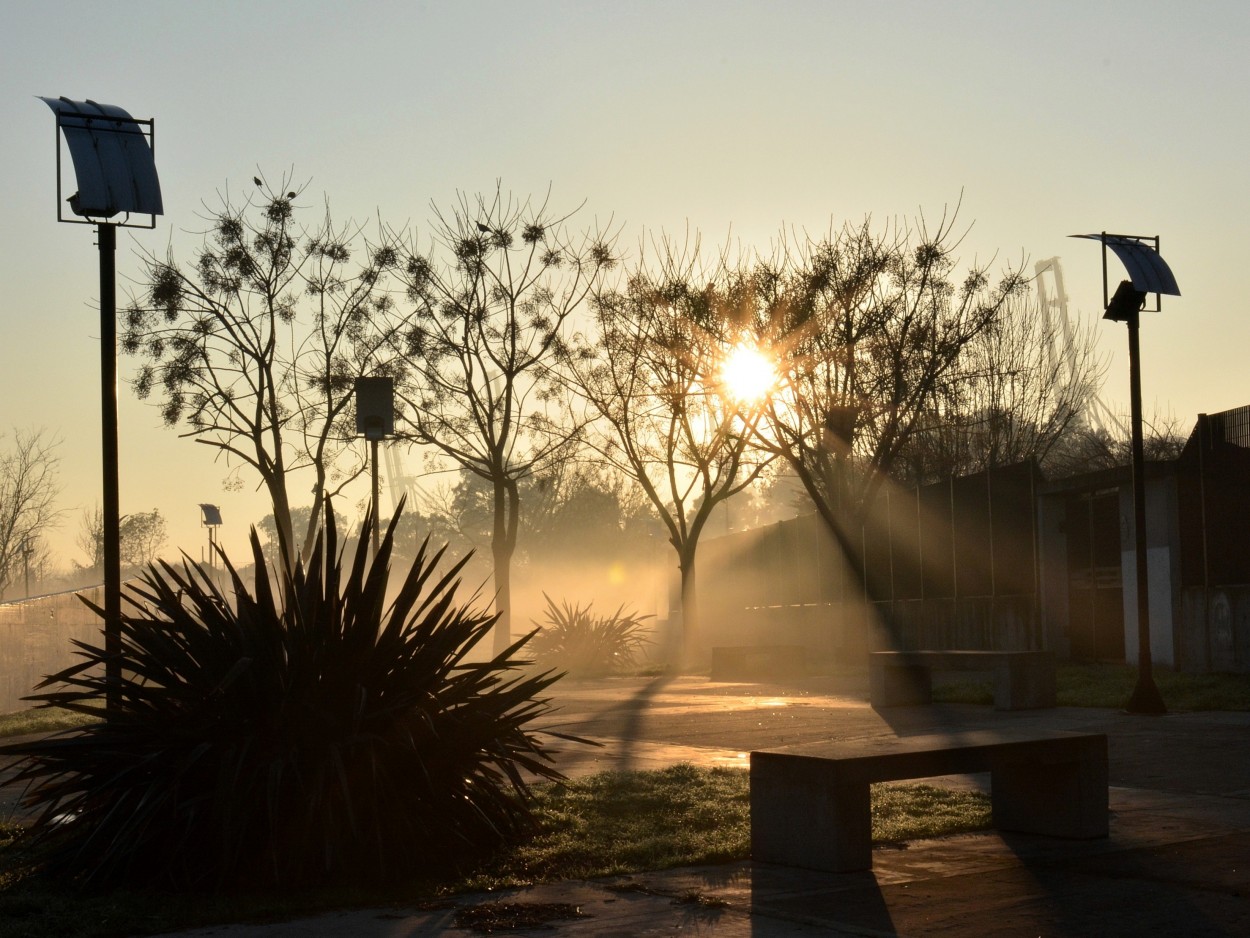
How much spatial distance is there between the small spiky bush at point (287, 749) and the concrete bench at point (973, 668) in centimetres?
1011

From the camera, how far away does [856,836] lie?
712cm

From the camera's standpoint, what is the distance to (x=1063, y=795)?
25.8 ft

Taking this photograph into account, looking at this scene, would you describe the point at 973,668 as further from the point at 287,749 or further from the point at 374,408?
the point at 287,749

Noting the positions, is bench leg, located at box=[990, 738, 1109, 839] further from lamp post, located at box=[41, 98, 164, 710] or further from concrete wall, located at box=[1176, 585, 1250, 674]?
concrete wall, located at box=[1176, 585, 1250, 674]

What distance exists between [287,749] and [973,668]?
12434 mm

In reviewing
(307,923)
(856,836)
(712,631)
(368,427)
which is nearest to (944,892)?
(856,836)

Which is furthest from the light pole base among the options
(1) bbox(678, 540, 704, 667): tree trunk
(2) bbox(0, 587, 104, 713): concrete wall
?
(1) bbox(678, 540, 704, 667): tree trunk

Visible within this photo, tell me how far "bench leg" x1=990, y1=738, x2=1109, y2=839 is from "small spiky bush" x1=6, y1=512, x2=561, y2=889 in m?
2.87

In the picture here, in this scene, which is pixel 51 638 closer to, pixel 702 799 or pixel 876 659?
pixel 876 659

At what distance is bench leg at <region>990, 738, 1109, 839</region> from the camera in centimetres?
778

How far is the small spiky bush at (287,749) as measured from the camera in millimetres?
6695

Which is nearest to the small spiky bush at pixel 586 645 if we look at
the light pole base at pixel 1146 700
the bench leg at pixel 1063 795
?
the light pole base at pixel 1146 700

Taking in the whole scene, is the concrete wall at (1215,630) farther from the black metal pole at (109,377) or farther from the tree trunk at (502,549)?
the black metal pole at (109,377)

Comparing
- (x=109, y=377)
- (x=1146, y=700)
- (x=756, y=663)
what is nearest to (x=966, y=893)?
(x=109, y=377)
